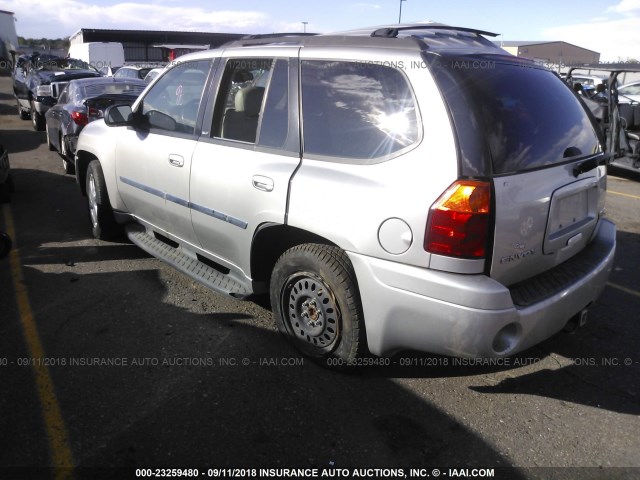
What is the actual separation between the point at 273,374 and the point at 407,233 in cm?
132

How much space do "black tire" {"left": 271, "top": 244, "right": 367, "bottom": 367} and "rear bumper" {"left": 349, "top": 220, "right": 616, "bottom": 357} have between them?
0.12 metres

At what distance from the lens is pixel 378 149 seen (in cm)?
278

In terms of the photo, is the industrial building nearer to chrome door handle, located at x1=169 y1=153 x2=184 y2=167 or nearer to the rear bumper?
chrome door handle, located at x1=169 y1=153 x2=184 y2=167

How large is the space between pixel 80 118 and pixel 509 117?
7.70m

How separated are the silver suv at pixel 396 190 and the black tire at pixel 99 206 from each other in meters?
1.47

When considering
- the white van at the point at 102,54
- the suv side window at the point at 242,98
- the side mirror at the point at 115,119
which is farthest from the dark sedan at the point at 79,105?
the white van at the point at 102,54

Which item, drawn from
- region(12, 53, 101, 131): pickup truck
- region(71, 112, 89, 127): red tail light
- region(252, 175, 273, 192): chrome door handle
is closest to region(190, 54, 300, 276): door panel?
region(252, 175, 273, 192): chrome door handle

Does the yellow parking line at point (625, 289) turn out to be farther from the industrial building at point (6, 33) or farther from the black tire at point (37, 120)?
the industrial building at point (6, 33)

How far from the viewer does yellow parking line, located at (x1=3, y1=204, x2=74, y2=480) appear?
8.38 ft

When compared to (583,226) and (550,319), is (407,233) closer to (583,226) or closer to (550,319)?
(550,319)

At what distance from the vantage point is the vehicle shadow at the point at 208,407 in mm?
2604

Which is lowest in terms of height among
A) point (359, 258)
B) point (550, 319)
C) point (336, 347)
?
point (336, 347)

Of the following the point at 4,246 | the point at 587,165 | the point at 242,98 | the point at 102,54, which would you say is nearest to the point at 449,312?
the point at 587,165

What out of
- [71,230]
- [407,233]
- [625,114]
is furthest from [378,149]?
[625,114]
